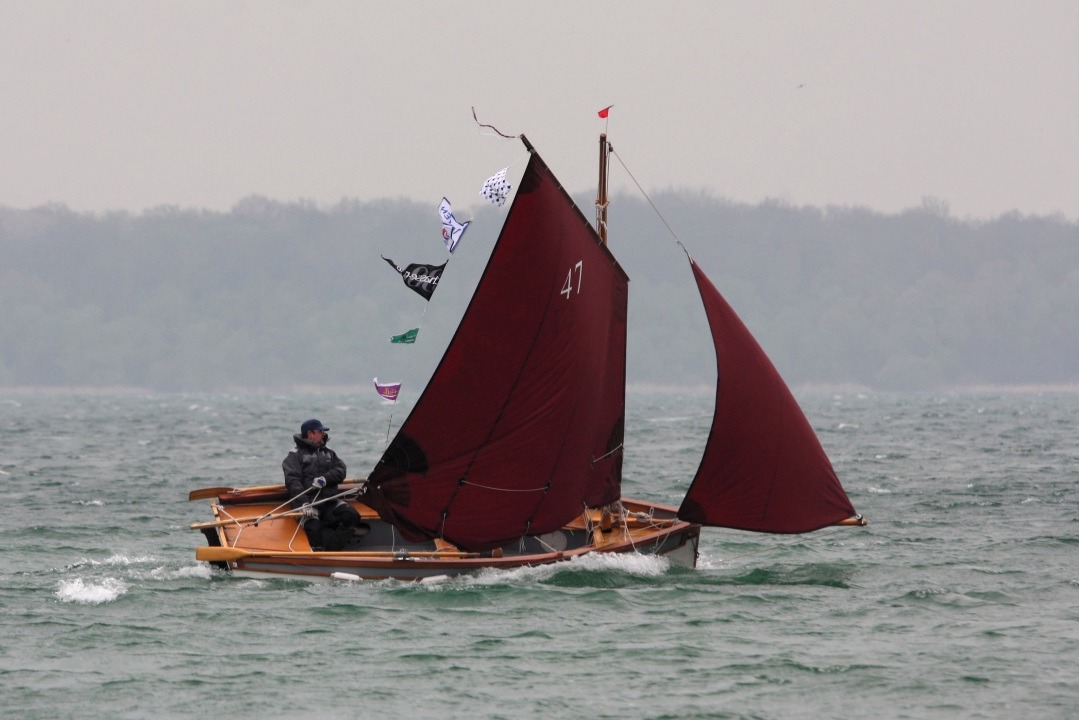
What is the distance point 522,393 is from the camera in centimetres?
2031

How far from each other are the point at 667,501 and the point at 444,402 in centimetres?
1528

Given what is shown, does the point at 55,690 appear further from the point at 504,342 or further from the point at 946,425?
the point at 946,425

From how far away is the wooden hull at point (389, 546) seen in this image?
64.1 feet

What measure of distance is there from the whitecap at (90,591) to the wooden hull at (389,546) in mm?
1361

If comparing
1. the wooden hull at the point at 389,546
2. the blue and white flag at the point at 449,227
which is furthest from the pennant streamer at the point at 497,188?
the wooden hull at the point at 389,546

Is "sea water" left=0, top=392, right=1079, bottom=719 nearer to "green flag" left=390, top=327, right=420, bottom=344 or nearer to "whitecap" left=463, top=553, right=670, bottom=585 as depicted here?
"whitecap" left=463, top=553, right=670, bottom=585

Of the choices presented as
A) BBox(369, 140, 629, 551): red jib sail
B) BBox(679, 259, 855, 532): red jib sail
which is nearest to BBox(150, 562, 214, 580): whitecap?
BBox(369, 140, 629, 551): red jib sail

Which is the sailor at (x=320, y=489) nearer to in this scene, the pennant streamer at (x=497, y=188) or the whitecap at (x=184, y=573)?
the whitecap at (x=184, y=573)

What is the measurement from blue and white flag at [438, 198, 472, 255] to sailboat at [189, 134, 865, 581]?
96 cm

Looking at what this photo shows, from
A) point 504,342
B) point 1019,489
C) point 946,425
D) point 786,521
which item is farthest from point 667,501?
point 946,425

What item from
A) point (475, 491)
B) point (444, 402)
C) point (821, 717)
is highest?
point (444, 402)

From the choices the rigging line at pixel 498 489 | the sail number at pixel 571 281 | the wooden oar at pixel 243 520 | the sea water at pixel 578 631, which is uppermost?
the sail number at pixel 571 281

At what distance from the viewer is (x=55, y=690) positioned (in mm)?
14570

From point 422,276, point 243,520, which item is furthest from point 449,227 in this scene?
point 243,520
